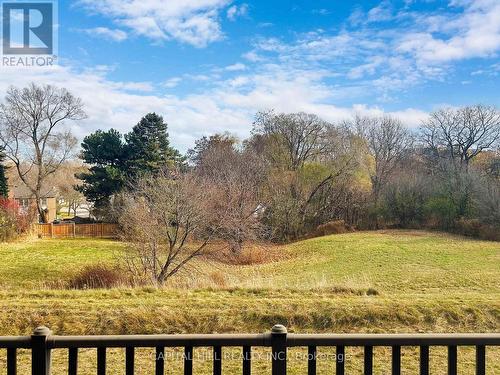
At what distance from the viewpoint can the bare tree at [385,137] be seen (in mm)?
30188

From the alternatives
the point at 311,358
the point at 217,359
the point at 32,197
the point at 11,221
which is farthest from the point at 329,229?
the point at 217,359

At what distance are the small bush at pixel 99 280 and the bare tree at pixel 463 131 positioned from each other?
1026 inches

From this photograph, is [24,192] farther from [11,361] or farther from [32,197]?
[11,361]

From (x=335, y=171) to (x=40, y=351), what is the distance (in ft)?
82.4

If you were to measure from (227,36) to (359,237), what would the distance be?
15233 mm

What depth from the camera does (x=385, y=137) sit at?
30594mm

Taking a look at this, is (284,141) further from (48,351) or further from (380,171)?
(48,351)

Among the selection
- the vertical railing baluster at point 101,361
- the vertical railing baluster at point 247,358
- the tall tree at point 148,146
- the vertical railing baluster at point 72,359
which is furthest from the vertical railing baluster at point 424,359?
the tall tree at point 148,146

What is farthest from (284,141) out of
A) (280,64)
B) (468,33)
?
(468,33)

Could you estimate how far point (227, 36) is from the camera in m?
9.42

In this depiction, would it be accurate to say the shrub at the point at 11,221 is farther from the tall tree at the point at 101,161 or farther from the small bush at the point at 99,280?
the small bush at the point at 99,280

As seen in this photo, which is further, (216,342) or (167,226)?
(167,226)

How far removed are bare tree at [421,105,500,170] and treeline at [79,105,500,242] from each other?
7cm

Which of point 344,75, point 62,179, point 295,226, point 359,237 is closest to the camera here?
point 344,75
